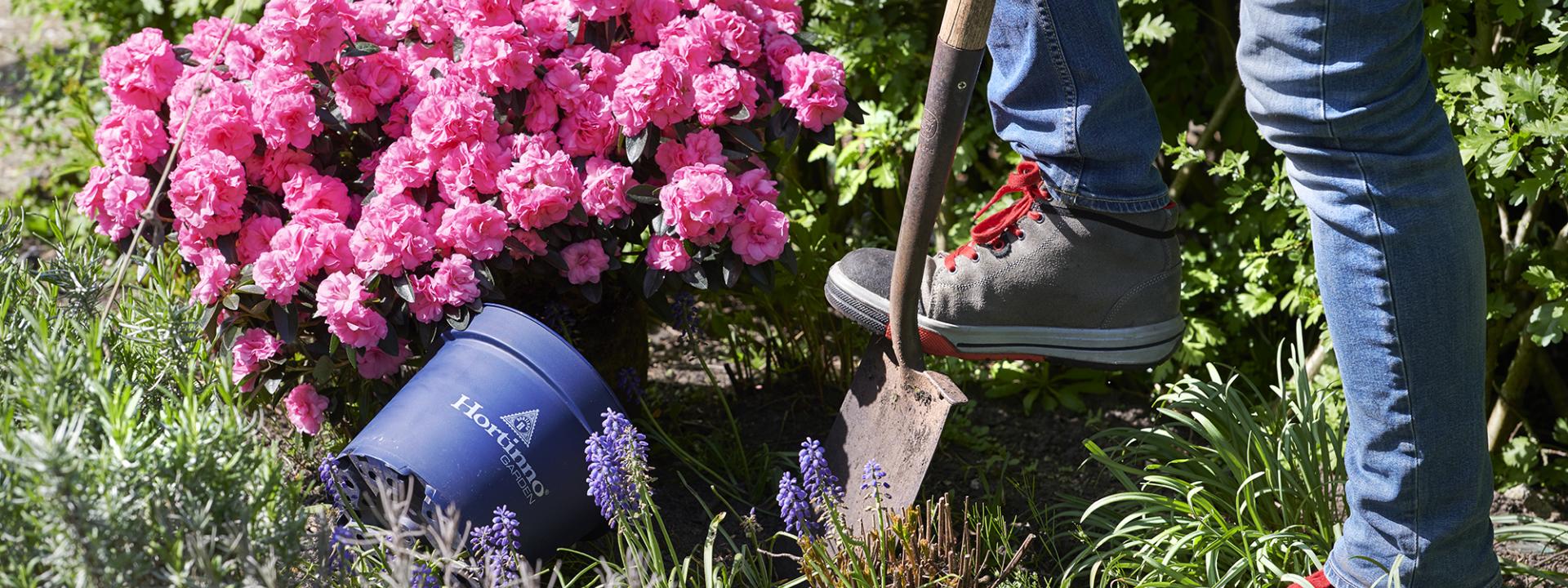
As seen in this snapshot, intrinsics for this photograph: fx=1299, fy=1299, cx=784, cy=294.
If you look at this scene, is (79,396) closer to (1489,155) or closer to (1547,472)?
(1489,155)

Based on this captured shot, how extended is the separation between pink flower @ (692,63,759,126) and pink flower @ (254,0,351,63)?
0.64 metres

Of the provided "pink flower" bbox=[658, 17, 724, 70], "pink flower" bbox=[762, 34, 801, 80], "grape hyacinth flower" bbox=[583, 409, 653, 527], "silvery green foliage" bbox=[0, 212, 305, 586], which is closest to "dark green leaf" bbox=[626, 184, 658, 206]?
"pink flower" bbox=[658, 17, 724, 70]

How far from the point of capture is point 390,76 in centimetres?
233

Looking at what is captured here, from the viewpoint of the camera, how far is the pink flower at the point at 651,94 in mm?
2176

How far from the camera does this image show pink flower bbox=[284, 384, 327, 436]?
232cm

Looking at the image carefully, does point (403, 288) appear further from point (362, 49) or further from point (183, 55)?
point (183, 55)

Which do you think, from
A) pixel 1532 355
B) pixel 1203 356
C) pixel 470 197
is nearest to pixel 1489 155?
pixel 1532 355

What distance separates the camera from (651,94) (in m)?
2.17

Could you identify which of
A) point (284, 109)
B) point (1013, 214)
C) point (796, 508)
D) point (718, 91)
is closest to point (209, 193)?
point (284, 109)

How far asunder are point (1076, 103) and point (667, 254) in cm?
71

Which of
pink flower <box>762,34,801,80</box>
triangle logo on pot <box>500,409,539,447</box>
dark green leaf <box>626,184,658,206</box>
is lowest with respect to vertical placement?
triangle logo on pot <box>500,409,539,447</box>

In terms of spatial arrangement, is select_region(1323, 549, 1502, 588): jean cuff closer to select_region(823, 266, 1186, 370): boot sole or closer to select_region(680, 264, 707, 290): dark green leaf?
select_region(823, 266, 1186, 370): boot sole

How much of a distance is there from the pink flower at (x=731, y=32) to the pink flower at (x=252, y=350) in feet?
3.02

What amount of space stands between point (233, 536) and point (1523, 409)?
2498 mm
